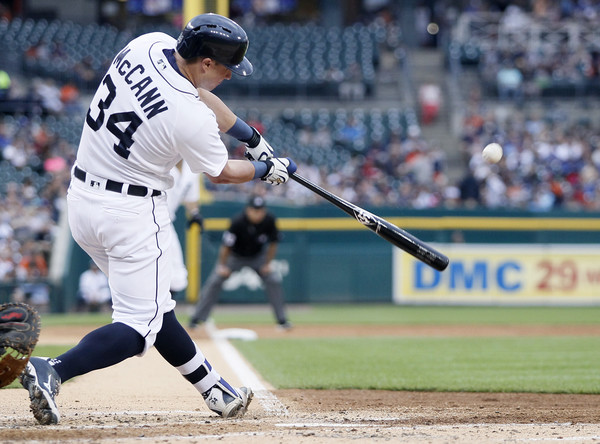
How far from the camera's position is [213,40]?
4.25 meters

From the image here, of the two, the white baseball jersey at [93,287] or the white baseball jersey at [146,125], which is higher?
the white baseball jersey at [146,125]

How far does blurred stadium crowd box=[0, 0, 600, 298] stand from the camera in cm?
1630

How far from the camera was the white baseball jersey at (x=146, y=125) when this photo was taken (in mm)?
4129

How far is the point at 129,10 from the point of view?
26875mm

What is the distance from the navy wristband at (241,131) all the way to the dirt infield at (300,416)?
153cm

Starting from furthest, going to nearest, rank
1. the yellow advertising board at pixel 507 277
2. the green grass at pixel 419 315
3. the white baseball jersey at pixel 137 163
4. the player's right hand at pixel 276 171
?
the yellow advertising board at pixel 507 277, the green grass at pixel 419 315, the player's right hand at pixel 276 171, the white baseball jersey at pixel 137 163

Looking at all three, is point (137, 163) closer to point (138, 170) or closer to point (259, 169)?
point (138, 170)

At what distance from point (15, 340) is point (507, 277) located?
12711 mm

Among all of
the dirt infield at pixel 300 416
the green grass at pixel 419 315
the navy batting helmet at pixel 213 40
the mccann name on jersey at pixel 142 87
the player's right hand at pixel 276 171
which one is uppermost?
the navy batting helmet at pixel 213 40

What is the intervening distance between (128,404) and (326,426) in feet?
4.47

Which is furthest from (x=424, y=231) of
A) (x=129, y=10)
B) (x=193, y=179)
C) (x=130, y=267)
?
(x=129, y=10)

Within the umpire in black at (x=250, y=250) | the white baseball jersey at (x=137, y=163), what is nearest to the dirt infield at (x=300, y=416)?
the white baseball jersey at (x=137, y=163)

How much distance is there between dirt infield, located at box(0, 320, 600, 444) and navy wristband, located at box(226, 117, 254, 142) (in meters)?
1.53

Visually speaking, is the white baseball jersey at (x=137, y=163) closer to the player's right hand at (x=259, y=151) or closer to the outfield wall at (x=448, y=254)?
the player's right hand at (x=259, y=151)
